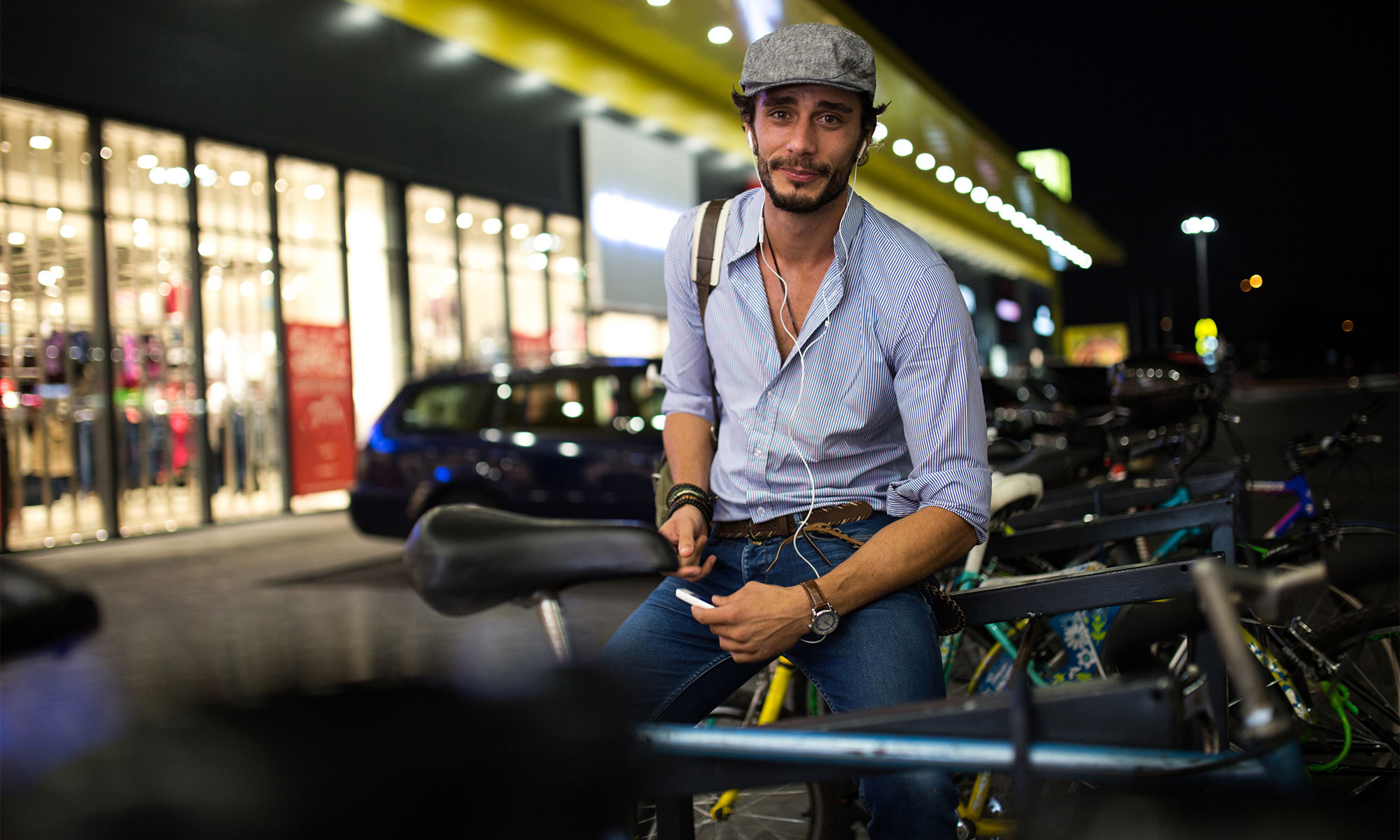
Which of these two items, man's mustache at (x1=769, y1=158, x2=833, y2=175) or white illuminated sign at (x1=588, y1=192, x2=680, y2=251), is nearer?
man's mustache at (x1=769, y1=158, x2=833, y2=175)

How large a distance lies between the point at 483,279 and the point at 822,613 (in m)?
14.2

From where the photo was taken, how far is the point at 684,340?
232 cm

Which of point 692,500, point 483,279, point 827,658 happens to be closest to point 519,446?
point 692,500

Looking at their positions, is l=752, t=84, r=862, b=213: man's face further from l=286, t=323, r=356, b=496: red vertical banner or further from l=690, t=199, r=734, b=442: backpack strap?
l=286, t=323, r=356, b=496: red vertical banner

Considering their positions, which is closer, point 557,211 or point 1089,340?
point 557,211

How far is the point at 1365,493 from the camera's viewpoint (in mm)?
4930

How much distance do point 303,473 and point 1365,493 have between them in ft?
36.3

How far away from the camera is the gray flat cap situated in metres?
1.93

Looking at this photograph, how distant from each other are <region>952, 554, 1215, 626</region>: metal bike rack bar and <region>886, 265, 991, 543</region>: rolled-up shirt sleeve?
0.12 m

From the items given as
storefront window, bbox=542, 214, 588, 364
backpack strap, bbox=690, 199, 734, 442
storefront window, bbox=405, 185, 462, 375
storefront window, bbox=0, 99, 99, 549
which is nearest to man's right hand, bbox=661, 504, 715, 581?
backpack strap, bbox=690, 199, 734, 442

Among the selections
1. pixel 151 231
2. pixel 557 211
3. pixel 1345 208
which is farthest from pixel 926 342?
pixel 1345 208

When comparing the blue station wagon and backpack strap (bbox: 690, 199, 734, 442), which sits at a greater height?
backpack strap (bbox: 690, 199, 734, 442)

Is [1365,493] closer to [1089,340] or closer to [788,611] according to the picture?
[788,611]

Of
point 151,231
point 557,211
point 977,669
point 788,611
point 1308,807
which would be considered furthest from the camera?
point 557,211
